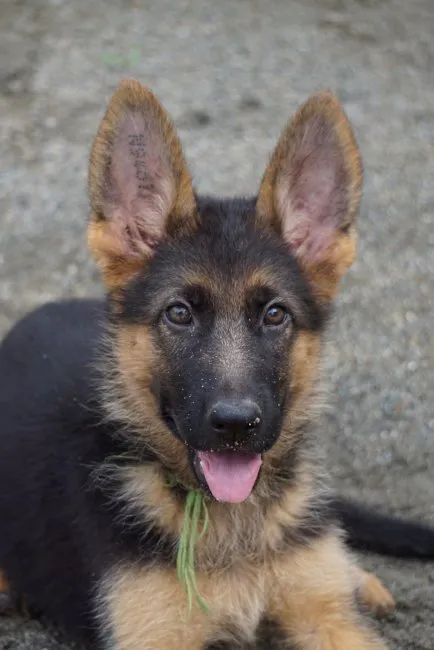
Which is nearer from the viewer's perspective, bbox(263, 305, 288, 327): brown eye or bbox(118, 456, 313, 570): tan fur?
bbox(263, 305, 288, 327): brown eye

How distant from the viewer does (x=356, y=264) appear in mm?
7395

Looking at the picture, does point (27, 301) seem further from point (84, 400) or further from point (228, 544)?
point (228, 544)

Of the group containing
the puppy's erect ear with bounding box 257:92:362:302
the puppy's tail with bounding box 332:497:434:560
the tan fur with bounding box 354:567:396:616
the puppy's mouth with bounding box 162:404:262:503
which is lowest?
the tan fur with bounding box 354:567:396:616

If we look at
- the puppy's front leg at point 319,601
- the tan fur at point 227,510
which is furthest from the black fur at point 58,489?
the puppy's front leg at point 319,601

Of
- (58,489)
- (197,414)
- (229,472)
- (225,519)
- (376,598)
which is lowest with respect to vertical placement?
(376,598)

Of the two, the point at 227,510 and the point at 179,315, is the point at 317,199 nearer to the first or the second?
the point at 179,315

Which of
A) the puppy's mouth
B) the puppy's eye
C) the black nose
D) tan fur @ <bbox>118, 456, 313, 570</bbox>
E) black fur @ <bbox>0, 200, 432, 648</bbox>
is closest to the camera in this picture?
the black nose

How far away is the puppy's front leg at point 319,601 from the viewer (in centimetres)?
418

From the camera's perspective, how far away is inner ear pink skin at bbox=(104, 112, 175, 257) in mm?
3998

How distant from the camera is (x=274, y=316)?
3.96 meters

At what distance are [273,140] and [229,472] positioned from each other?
18.2 ft

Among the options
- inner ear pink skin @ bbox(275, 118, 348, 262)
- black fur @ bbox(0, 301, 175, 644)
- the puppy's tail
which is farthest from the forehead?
the puppy's tail

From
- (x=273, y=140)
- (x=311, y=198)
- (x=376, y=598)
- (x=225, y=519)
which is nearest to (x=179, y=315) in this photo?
(x=311, y=198)

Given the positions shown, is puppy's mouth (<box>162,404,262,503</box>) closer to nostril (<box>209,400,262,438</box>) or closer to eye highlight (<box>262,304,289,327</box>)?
nostril (<box>209,400,262,438</box>)
